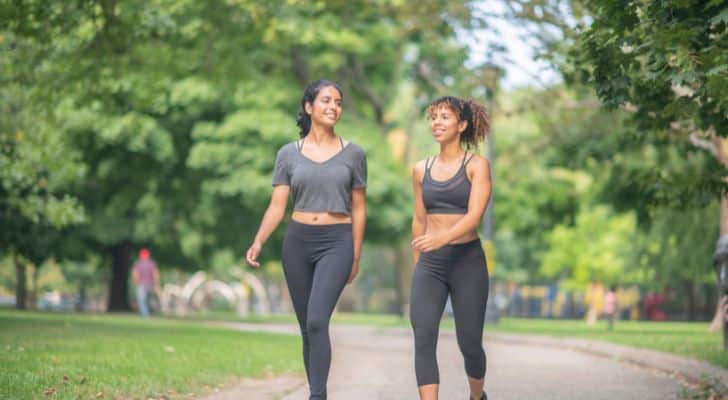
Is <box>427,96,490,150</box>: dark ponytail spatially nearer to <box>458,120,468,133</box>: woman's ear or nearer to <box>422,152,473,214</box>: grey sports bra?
<box>458,120,468,133</box>: woman's ear

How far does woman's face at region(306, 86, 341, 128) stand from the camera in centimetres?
746

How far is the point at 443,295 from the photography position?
725 cm

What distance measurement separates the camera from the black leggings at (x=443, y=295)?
7172 mm

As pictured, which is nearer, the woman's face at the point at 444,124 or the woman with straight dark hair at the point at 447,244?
the woman with straight dark hair at the point at 447,244

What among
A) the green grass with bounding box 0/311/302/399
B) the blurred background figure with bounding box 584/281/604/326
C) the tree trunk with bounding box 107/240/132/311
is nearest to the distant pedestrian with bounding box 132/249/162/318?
the tree trunk with bounding box 107/240/132/311

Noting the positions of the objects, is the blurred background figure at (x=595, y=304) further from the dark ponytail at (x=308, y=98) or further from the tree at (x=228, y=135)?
the dark ponytail at (x=308, y=98)

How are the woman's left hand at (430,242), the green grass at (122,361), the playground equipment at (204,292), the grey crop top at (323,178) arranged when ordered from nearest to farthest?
the woman's left hand at (430,242)
the grey crop top at (323,178)
the green grass at (122,361)
the playground equipment at (204,292)

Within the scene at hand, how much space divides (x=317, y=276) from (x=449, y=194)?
93 cm

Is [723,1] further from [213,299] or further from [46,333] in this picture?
[213,299]

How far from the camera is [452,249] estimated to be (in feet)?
23.6

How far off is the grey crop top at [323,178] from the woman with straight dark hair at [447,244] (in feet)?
1.26

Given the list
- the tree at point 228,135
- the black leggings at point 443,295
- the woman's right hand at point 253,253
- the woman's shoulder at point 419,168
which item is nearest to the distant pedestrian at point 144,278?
the tree at point 228,135

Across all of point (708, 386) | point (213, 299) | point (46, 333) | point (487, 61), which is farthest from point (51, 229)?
point (213, 299)

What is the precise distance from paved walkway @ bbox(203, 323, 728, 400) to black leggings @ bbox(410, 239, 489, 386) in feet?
8.48
